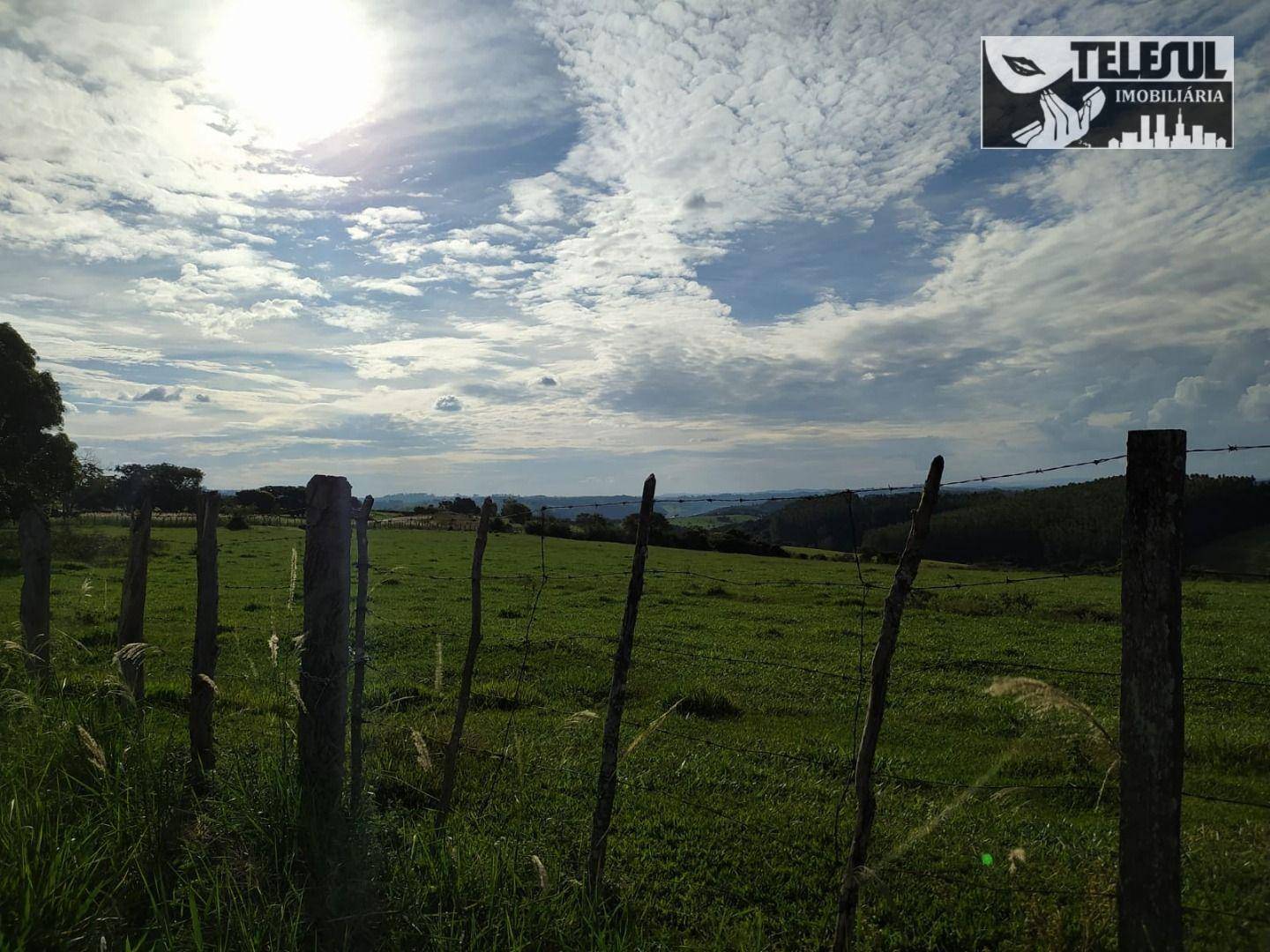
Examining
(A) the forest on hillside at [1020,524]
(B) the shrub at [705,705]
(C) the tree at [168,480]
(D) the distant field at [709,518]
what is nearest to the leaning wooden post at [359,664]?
(D) the distant field at [709,518]

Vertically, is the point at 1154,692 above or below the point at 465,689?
above

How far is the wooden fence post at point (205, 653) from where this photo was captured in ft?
20.1

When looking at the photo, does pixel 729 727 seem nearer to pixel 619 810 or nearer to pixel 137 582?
pixel 619 810

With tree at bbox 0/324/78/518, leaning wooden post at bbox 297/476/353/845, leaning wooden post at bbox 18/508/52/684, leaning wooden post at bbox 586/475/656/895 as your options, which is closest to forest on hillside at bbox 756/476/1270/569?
leaning wooden post at bbox 586/475/656/895

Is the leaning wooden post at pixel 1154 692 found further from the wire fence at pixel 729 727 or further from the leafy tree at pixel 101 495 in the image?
the leafy tree at pixel 101 495

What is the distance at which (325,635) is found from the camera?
17.9 ft

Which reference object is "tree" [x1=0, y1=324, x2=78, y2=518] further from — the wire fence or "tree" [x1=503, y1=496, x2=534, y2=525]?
"tree" [x1=503, y1=496, x2=534, y2=525]

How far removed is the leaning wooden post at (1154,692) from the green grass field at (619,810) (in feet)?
1.90

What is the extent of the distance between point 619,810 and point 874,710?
3962 millimetres

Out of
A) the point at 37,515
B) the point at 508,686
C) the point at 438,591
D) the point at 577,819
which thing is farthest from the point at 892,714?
the point at 438,591

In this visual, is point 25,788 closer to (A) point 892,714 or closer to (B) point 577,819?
(B) point 577,819

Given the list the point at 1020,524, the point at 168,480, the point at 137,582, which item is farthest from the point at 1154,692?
the point at 168,480

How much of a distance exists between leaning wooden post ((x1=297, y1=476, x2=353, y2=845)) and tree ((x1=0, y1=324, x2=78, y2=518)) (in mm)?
28446

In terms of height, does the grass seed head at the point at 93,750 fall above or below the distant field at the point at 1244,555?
below
